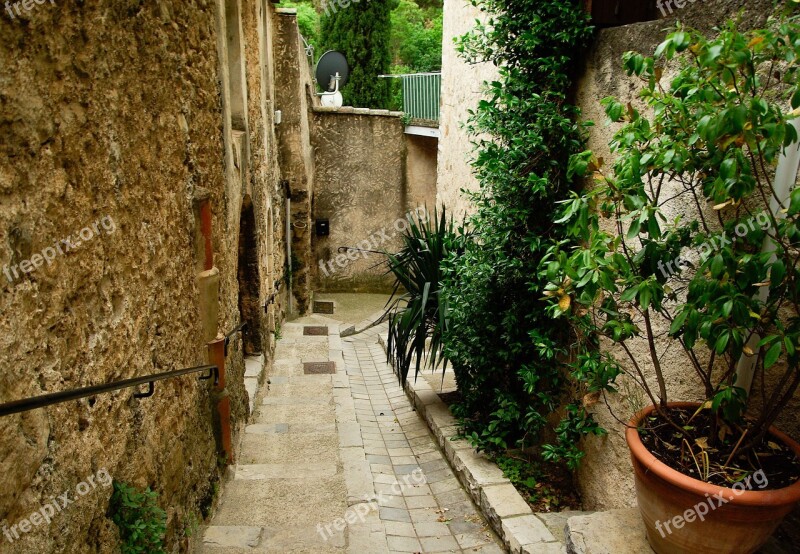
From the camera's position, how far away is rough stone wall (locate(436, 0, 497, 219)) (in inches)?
231

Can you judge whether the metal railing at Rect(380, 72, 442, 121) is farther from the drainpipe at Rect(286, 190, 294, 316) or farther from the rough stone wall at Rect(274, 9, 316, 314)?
the drainpipe at Rect(286, 190, 294, 316)

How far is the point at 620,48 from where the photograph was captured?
313cm

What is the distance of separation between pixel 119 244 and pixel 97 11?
0.76 m

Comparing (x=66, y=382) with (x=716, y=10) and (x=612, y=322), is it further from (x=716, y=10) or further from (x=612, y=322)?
(x=716, y=10)

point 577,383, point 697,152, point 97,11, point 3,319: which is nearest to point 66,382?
point 3,319

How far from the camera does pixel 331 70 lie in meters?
12.0

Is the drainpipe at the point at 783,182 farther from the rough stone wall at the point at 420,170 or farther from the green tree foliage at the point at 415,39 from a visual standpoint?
the green tree foliage at the point at 415,39

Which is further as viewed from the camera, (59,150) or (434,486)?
(434,486)

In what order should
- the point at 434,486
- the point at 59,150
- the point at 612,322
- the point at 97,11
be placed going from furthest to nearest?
the point at 434,486 < the point at 612,322 < the point at 97,11 < the point at 59,150

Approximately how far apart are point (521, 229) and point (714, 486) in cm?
208

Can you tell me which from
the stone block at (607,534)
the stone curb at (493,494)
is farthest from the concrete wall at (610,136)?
the stone block at (607,534)

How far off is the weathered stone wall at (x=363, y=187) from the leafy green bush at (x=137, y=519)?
9699 mm

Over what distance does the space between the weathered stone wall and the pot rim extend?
9671 mm

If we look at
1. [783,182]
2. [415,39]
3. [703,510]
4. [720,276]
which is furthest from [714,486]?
[415,39]
